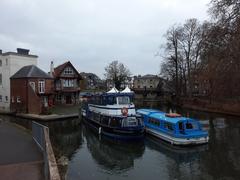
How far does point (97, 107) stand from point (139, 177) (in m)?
15.5

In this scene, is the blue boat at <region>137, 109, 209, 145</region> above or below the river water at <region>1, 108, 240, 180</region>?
above

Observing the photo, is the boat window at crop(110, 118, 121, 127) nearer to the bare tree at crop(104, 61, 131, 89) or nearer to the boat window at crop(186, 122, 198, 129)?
the boat window at crop(186, 122, 198, 129)

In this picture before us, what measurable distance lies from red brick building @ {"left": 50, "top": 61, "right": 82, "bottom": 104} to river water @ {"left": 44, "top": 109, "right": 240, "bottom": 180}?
73.1 ft

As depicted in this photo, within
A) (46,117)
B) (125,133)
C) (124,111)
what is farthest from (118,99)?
(46,117)

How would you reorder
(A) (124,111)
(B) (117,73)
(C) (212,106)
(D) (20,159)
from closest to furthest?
(D) (20,159) → (A) (124,111) → (C) (212,106) → (B) (117,73)

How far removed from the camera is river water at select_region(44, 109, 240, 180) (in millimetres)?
14469

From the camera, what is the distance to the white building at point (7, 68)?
42.6 meters

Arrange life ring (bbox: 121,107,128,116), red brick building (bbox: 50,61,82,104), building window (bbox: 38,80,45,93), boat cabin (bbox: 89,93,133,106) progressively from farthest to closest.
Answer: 1. red brick building (bbox: 50,61,82,104)
2. building window (bbox: 38,80,45,93)
3. boat cabin (bbox: 89,93,133,106)
4. life ring (bbox: 121,107,128,116)

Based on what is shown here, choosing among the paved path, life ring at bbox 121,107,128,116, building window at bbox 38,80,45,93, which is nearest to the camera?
the paved path

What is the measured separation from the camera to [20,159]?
12.1m

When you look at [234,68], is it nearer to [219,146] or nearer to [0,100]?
[219,146]

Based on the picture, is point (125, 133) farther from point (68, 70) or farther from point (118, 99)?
point (68, 70)

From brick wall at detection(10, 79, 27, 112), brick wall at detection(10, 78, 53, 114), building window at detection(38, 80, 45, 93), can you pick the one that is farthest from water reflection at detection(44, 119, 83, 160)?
brick wall at detection(10, 79, 27, 112)

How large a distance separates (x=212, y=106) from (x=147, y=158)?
93.3ft
